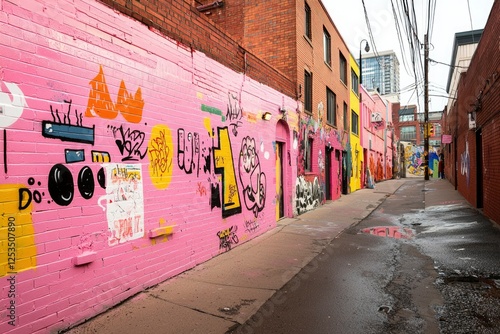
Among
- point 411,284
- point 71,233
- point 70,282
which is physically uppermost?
point 71,233

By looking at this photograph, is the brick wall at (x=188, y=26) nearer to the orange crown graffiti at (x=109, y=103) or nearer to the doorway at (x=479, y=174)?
the orange crown graffiti at (x=109, y=103)

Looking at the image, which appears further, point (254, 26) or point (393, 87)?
point (393, 87)

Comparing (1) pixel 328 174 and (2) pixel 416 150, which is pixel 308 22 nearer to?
(1) pixel 328 174

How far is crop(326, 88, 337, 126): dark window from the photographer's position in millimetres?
15053

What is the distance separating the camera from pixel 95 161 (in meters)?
3.85

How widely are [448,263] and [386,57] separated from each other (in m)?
16.5

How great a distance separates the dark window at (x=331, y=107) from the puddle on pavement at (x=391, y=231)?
22.5 ft

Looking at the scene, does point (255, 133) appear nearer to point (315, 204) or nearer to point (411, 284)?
point (411, 284)

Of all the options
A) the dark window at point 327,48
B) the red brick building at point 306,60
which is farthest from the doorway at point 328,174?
the dark window at point 327,48

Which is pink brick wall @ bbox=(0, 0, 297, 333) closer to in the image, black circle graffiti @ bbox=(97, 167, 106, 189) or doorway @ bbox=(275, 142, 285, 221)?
black circle graffiti @ bbox=(97, 167, 106, 189)

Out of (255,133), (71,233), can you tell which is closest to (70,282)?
(71,233)

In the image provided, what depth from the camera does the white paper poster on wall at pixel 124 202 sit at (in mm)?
4021

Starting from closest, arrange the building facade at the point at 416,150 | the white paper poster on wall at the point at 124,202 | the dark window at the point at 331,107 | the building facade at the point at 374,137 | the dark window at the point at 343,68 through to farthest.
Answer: the white paper poster on wall at the point at 124,202 < the dark window at the point at 331,107 < the dark window at the point at 343,68 < the building facade at the point at 374,137 < the building facade at the point at 416,150

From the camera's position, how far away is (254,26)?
454 inches
